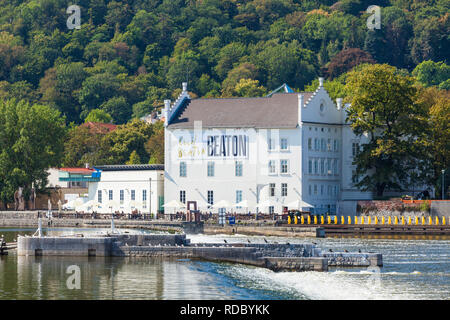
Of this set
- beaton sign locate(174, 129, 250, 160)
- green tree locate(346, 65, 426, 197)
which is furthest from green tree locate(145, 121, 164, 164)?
green tree locate(346, 65, 426, 197)

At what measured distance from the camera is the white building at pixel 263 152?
416ft

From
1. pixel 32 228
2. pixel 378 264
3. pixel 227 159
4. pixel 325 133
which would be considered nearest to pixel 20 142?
pixel 32 228

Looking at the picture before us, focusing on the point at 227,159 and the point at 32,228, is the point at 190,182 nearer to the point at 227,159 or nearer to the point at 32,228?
the point at 227,159

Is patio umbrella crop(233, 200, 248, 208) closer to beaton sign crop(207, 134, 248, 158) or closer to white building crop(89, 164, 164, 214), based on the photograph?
beaton sign crop(207, 134, 248, 158)

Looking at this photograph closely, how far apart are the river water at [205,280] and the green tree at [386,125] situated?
4261 cm

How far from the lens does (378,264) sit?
7525cm

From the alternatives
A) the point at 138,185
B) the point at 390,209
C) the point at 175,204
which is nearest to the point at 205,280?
the point at 390,209

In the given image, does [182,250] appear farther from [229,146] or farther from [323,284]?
[229,146]

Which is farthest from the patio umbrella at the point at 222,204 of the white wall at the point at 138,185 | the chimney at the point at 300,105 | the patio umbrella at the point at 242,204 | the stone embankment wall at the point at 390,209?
the stone embankment wall at the point at 390,209

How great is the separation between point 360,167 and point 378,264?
5148cm

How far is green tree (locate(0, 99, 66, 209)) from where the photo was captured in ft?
A: 480

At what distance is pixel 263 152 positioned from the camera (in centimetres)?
12812

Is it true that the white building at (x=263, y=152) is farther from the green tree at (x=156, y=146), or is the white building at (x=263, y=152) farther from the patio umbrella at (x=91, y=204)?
the green tree at (x=156, y=146)
